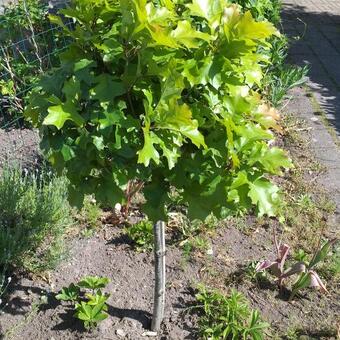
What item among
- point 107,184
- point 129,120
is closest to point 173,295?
point 107,184

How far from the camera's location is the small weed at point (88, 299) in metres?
2.80

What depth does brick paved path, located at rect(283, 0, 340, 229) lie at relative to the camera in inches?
187

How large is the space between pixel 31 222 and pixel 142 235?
740mm

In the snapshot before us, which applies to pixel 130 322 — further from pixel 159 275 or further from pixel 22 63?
pixel 22 63

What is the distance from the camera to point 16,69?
4812 millimetres

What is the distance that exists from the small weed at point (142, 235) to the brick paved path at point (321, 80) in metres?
1.47

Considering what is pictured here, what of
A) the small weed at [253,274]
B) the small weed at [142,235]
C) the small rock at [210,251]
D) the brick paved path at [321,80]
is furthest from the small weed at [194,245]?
the brick paved path at [321,80]

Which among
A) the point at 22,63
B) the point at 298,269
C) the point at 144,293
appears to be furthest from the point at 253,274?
the point at 22,63

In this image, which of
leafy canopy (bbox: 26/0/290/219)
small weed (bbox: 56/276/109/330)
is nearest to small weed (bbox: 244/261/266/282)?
small weed (bbox: 56/276/109/330)

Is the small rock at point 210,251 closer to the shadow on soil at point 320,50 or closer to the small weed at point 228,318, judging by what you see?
the small weed at point 228,318

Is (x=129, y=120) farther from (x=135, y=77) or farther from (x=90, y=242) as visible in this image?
(x=90, y=242)

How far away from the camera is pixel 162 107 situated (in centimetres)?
174

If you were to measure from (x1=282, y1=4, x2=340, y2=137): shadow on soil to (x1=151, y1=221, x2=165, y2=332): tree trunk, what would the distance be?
3.11 m

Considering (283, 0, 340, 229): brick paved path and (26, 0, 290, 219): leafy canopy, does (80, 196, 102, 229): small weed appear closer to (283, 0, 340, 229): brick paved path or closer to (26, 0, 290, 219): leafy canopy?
(26, 0, 290, 219): leafy canopy
